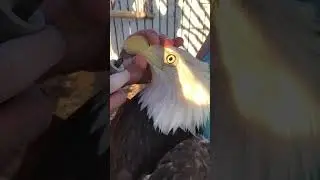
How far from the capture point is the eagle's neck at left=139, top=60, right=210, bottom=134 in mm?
2061

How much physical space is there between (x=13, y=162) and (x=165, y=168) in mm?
382

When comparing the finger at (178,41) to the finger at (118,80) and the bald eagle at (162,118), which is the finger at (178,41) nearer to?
the bald eagle at (162,118)

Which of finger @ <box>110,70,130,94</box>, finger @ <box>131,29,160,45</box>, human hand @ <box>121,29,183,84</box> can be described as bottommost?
finger @ <box>110,70,130,94</box>

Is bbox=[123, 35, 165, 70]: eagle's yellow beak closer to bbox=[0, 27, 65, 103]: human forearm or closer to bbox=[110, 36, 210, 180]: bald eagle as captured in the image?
bbox=[110, 36, 210, 180]: bald eagle

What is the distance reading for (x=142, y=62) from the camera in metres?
2.06

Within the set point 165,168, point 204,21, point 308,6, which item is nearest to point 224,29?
point 204,21

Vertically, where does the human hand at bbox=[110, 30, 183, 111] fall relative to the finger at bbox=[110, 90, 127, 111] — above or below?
above

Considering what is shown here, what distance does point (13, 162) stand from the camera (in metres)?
2.00

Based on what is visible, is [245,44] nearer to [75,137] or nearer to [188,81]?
[188,81]

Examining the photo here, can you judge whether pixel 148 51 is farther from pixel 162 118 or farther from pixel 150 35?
pixel 162 118

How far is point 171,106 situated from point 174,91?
39mm

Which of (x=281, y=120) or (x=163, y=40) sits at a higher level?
(x=163, y=40)

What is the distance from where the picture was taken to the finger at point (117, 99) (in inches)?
80.4

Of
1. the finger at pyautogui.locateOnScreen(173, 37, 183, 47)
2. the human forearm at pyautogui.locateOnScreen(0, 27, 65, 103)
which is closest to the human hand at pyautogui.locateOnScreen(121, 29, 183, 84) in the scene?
the finger at pyautogui.locateOnScreen(173, 37, 183, 47)
